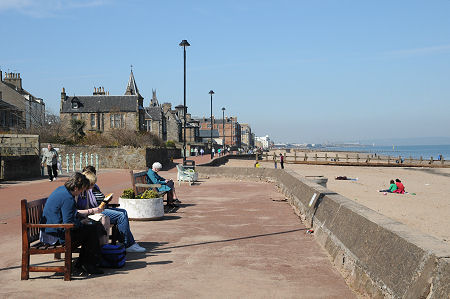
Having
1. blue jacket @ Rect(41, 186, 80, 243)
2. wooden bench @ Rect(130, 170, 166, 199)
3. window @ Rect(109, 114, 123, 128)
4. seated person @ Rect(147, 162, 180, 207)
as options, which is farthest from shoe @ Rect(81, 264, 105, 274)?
window @ Rect(109, 114, 123, 128)

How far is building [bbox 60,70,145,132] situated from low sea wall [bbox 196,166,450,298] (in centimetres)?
6605

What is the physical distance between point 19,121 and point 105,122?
19.2m

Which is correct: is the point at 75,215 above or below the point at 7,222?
above

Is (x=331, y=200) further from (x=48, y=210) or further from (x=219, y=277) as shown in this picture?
(x=48, y=210)

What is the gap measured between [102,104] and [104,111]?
134cm

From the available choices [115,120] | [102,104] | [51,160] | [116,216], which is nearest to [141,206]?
[116,216]

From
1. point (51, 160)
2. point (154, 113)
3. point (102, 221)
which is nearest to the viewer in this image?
point (102, 221)

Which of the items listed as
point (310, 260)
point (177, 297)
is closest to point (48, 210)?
point (177, 297)

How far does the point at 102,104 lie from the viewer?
75.0 m

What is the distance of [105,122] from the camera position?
245ft

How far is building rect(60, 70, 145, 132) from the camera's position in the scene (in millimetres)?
73812

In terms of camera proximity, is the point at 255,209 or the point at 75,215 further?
the point at 255,209

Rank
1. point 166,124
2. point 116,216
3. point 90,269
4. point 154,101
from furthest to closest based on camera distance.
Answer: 1. point 154,101
2. point 166,124
3. point 116,216
4. point 90,269

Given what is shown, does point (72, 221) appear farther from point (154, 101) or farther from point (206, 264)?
point (154, 101)
